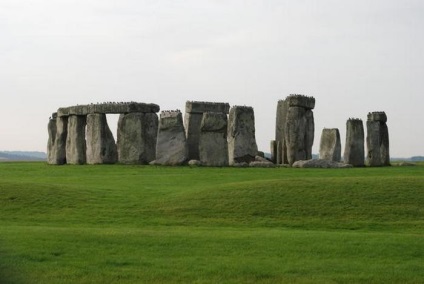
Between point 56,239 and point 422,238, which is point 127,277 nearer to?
point 56,239

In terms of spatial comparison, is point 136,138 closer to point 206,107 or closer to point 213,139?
point 206,107

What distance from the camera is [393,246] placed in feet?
44.5

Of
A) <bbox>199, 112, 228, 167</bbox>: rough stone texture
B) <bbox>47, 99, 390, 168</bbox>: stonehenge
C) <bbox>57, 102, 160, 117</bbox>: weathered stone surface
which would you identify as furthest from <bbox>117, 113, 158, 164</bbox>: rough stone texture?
<bbox>199, 112, 228, 167</bbox>: rough stone texture

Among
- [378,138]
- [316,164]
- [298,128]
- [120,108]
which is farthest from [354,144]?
[120,108]

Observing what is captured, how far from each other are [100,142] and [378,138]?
1295 cm

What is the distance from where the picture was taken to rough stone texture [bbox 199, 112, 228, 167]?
110ft

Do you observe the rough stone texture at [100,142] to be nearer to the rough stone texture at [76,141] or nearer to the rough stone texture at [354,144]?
the rough stone texture at [76,141]

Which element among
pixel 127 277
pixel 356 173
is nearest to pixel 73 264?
pixel 127 277

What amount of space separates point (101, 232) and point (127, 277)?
3422 mm

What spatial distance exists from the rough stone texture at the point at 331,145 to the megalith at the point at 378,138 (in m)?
1.79

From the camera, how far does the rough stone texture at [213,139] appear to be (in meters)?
33.4

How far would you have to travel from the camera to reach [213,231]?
15.3 metres

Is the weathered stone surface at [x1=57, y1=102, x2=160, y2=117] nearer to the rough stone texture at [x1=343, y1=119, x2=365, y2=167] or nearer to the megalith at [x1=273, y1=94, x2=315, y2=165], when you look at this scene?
the megalith at [x1=273, y1=94, x2=315, y2=165]

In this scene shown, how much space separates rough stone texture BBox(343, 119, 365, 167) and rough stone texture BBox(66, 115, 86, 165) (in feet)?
40.9
